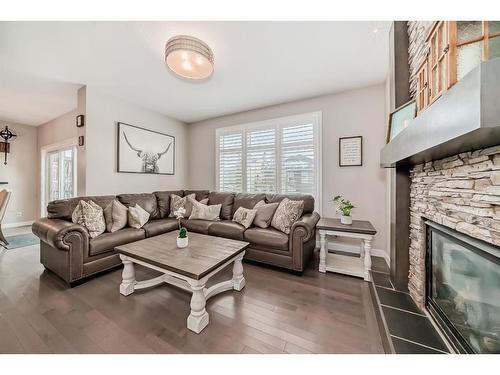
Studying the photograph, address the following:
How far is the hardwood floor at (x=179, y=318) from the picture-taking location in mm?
1293

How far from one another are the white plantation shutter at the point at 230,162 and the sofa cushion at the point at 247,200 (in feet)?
1.88

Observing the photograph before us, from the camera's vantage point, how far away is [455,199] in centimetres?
110

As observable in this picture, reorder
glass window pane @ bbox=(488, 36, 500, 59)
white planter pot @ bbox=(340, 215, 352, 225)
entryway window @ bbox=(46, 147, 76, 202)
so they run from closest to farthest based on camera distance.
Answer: glass window pane @ bbox=(488, 36, 500, 59) < white planter pot @ bbox=(340, 215, 352, 225) < entryway window @ bbox=(46, 147, 76, 202)

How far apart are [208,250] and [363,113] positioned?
9.71 ft

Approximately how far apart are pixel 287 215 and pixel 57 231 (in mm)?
2592

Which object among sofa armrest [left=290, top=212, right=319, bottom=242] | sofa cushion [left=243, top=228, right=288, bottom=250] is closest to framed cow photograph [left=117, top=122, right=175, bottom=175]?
sofa cushion [left=243, top=228, right=288, bottom=250]

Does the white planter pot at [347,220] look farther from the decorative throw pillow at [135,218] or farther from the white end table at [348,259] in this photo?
the decorative throw pillow at [135,218]

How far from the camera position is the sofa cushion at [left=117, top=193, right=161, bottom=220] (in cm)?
306

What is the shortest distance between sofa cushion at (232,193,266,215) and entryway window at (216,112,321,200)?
1.36ft

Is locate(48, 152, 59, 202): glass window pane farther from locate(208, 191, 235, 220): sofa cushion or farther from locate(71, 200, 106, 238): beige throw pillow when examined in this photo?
locate(208, 191, 235, 220): sofa cushion

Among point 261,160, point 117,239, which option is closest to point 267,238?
point 261,160
